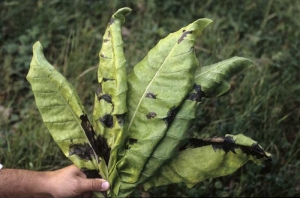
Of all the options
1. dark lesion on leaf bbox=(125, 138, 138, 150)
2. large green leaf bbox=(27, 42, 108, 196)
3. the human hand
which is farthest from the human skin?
dark lesion on leaf bbox=(125, 138, 138, 150)

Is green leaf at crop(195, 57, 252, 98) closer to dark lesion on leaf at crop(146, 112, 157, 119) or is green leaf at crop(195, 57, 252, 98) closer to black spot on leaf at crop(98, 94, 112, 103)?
dark lesion on leaf at crop(146, 112, 157, 119)

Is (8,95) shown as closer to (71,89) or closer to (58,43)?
(58,43)

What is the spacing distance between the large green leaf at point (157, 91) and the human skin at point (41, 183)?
25 centimetres

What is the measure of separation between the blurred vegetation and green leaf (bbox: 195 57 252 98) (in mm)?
910

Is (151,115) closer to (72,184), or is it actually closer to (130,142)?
(130,142)

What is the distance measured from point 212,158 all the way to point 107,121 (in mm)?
364

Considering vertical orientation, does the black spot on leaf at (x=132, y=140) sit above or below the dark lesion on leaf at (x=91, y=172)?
above

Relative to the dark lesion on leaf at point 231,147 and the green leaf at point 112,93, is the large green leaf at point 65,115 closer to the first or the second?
the green leaf at point 112,93

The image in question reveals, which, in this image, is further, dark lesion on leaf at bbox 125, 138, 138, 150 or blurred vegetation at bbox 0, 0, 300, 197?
blurred vegetation at bbox 0, 0, 300, 197

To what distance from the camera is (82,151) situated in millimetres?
1695

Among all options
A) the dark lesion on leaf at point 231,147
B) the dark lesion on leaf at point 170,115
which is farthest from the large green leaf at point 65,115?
the dark lesion on leaf at point 231,147

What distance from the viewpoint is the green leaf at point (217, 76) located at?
1.62 metres

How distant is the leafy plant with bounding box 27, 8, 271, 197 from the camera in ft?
5.22

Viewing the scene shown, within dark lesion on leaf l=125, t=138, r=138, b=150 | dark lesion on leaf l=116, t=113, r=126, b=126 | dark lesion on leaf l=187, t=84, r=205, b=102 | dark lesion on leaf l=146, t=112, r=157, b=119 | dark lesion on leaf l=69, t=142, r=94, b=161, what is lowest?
dark lesion on leaf l=69, t=142, r=94, b=161
